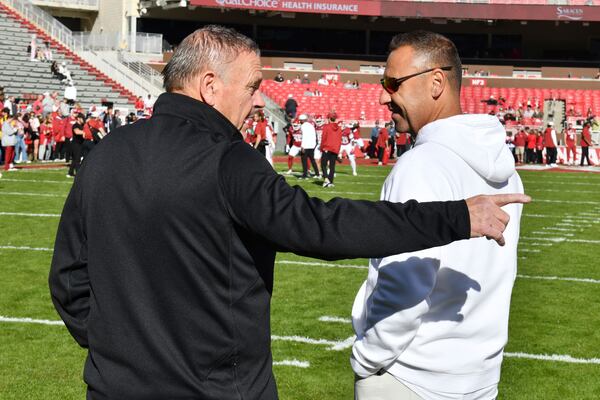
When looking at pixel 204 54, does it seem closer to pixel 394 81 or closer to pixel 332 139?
pixel 394 81

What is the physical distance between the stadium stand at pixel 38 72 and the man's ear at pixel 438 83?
3342cm

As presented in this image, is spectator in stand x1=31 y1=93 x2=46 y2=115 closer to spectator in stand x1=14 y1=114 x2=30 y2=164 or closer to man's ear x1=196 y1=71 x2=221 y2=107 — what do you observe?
spectator in stand x1=14 y1=114 x2=30 y2=164

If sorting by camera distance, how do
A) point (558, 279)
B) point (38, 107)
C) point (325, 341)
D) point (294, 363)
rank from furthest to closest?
point (38, 107)
point (558, 279)
point (325, 341)
point (294, 363)

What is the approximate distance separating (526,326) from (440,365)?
5360 millimetres

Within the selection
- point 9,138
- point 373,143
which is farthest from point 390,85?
point 373,143

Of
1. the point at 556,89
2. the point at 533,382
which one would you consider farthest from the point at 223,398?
the point at 556,89

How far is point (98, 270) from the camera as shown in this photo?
101 inches

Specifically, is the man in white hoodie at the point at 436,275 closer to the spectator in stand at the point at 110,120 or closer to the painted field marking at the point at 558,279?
the painted field marking at the point at 558,279

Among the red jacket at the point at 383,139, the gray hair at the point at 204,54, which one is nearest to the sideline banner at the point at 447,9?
the red jacket at the point at 383,139

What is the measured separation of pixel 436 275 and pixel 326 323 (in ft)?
16.8

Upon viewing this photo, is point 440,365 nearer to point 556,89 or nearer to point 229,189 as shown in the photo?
point 229,189

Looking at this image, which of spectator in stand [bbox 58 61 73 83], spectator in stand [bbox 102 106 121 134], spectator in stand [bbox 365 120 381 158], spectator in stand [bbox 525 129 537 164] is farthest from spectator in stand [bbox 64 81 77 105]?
spectator in stand [bbox 525 129 537 164]

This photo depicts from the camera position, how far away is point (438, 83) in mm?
3043

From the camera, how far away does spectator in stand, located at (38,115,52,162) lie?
93.7ft
